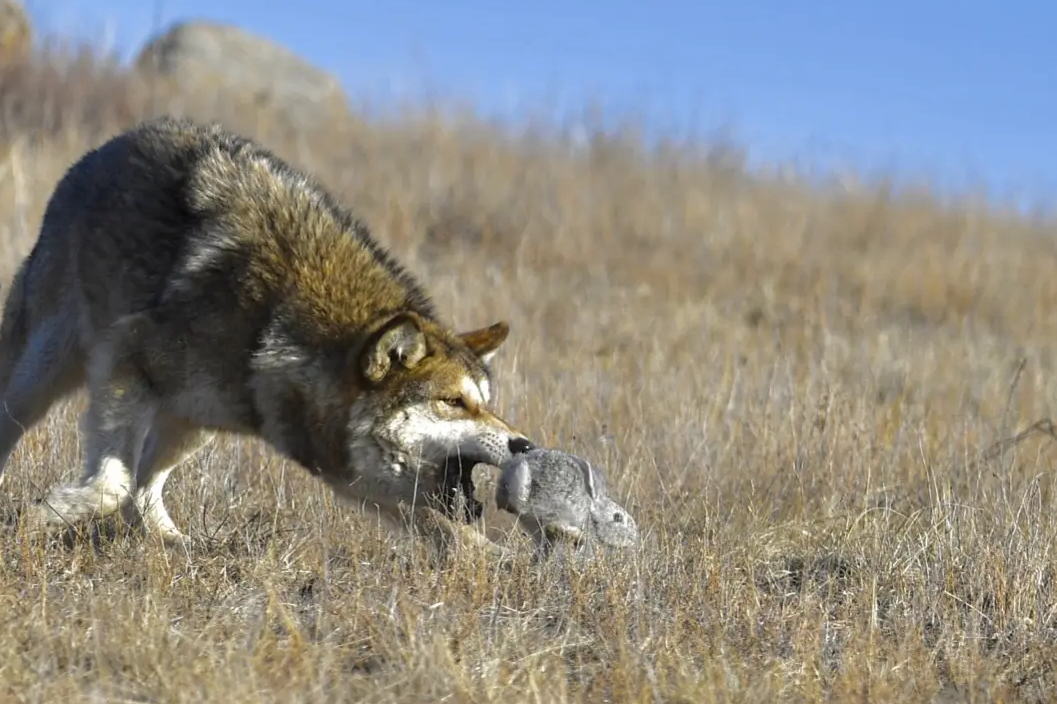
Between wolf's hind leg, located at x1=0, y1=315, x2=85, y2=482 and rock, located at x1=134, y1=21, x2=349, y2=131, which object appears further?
rock, located at x1=134, y1=21, x2=349, y2=131

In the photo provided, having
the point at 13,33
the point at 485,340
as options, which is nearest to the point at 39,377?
the point at 485,340

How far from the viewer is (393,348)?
4.95m

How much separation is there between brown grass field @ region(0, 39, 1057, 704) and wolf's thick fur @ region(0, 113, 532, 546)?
1.19 feet

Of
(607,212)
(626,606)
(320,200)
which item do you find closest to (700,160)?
(607,212)

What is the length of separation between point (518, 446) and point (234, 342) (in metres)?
1.18

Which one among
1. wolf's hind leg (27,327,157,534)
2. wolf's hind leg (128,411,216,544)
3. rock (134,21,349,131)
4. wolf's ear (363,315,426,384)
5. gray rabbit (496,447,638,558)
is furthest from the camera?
rock (134,21,349,131)

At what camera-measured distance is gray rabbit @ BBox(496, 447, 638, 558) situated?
4789 mm

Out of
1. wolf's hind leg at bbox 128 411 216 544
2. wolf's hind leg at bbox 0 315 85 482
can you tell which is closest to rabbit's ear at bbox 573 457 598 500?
wolf's hind leg at bbox 128 411 216 544

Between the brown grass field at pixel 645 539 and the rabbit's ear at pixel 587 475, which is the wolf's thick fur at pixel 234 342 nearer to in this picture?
the rabbit's ear at pixel 587 475

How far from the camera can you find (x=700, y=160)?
16984 millimetres

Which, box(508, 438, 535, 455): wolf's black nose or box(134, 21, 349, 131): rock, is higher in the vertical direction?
box(508, 438, 535, 455): wolf's black nose

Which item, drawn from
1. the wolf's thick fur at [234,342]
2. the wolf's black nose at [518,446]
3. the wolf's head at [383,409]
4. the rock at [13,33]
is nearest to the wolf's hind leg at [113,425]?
the wolf's thick fur at [234,342]

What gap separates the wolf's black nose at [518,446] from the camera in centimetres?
491

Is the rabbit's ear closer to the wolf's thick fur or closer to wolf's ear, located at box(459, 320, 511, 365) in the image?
the wolf's thick fur
